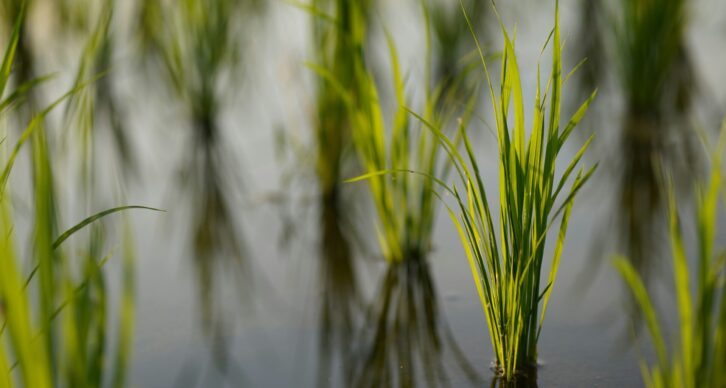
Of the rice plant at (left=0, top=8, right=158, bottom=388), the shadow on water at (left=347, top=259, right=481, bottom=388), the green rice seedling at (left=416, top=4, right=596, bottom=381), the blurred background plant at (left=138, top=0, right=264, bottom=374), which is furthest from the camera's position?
the blurred background plant at (left=138, top=0, right=264, bottom=374)

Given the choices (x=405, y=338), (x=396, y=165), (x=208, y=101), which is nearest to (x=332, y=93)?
(x=396, y=165)

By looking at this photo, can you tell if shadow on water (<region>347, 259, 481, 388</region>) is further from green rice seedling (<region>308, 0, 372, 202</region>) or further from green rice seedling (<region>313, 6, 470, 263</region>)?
green rice seedling (<region>308, 0, 372, 202</region>)

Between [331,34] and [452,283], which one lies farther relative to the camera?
[331,34]

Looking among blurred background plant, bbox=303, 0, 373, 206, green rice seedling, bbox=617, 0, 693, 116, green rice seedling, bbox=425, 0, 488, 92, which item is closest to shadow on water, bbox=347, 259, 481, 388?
blurred background plant, bbox=303, 0, 373, 206

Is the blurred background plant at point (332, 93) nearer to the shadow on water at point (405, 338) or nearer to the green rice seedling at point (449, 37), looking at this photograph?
the shadow on water at point (405, 338)

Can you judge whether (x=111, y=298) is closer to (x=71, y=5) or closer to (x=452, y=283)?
(x=452, y=283)

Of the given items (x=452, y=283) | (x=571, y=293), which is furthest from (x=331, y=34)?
(x=571, y=293)

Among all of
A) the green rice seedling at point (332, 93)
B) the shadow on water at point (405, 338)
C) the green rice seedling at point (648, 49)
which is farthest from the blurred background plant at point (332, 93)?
the green rice seedling at point (648, 49)
